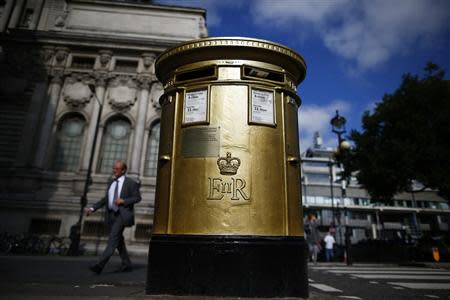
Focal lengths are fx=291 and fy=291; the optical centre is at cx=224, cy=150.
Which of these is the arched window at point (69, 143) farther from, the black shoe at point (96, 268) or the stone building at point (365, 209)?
the stone building at point (365, 209)

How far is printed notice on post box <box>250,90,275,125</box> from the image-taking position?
103 inches

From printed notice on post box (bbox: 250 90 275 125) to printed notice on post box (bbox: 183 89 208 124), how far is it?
0.43m

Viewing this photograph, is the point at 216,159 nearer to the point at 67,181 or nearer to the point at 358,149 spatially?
the point at 67,181

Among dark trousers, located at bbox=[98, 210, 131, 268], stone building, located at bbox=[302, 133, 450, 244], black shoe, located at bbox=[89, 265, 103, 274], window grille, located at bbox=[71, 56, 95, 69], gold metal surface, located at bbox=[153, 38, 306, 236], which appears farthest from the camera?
stone building, located at bbox=[302, 133, 450, 244]

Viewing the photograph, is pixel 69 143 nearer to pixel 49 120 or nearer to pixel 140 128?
pixel 49 120

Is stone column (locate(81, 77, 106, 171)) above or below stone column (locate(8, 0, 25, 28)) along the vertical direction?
below

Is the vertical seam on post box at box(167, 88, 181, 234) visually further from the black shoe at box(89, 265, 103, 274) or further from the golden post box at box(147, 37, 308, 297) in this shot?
the black shoe at box(89, 265, 103, 274)

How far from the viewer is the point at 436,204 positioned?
54.5 m

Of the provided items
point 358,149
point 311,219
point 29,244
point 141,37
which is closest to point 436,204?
point 358,149

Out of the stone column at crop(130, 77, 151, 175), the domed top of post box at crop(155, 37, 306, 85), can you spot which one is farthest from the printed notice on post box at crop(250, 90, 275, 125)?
the stone column at crop(130, 77, 151, 175)

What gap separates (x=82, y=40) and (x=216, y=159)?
1845cm

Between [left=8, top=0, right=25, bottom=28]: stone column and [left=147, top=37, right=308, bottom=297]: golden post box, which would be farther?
[left=8, top=0, right=25, bottom=28]: stone column

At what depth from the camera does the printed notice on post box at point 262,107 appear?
8.55ft

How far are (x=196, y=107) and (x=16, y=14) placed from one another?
22.7m
